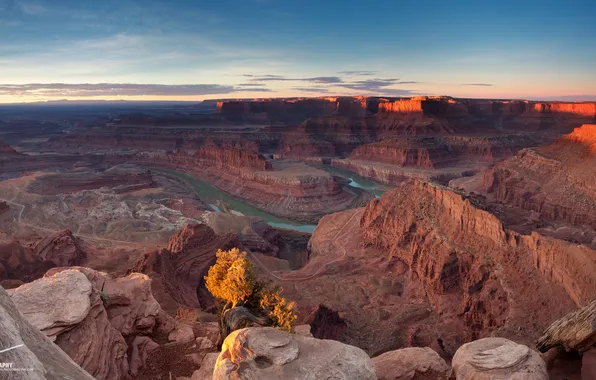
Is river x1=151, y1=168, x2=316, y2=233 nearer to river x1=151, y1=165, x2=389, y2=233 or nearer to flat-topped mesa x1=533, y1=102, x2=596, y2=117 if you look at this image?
river x1=151, y1=165, x2=389, y2=233

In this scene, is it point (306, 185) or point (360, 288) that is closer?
point (360, 288)

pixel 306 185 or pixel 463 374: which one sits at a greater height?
pixel 463 374

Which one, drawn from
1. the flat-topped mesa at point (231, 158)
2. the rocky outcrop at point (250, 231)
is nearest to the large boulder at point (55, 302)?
the rocky outcrop at point (250, 231)

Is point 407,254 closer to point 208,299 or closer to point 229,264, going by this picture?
point 208,299

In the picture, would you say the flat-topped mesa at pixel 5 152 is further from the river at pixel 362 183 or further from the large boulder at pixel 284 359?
the large boulder at pixel 284 359

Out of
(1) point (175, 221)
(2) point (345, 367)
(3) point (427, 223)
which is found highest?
(2) point (345, 367)

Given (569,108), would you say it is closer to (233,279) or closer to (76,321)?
(233,279)

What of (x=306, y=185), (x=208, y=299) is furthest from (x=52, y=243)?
(x=306, y=185)

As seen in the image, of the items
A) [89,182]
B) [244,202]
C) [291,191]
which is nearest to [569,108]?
[291,191]
